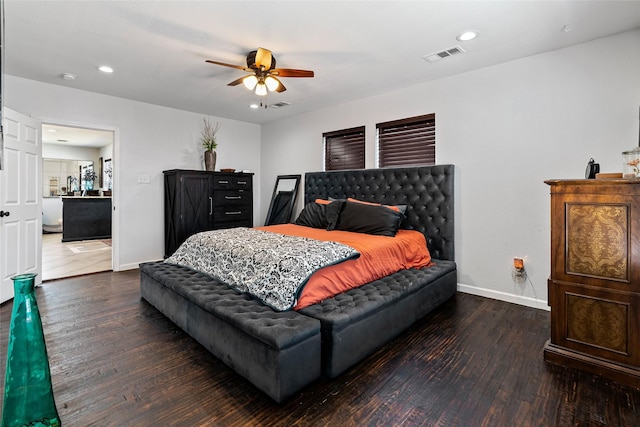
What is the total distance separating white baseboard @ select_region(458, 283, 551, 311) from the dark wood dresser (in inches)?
150

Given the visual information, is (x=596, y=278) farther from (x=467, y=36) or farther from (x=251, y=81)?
(x=251, y=81)

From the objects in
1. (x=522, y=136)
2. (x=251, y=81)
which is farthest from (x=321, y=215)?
(x=522, y=136)

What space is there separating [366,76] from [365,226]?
1821mm

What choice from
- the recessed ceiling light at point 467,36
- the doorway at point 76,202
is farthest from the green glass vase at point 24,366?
the doorway at point 76,202

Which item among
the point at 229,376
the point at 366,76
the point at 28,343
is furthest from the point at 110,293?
the point at 366,76

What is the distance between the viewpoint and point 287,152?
5984 millimetres

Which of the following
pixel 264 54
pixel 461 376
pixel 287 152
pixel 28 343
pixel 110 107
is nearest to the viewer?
pixel 28 343

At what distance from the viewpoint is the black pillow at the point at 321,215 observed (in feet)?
13.3

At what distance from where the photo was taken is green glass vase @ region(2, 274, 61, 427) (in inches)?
51.6

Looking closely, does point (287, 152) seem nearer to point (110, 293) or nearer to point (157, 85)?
point (157, 85)

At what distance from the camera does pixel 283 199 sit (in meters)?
5.90

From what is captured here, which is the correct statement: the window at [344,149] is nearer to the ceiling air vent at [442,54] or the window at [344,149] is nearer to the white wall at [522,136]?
the white wall at [522,136]

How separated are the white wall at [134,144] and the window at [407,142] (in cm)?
322

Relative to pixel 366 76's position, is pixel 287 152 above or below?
below
